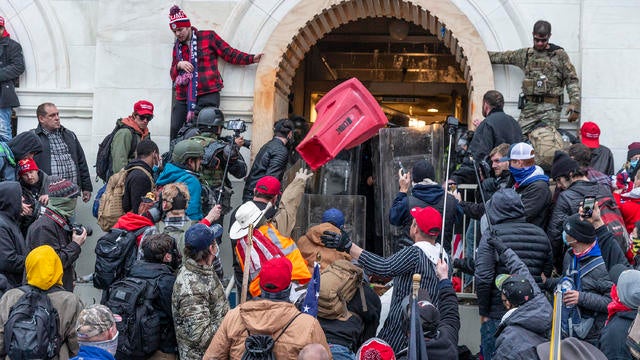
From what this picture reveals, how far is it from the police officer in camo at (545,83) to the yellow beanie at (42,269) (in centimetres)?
605

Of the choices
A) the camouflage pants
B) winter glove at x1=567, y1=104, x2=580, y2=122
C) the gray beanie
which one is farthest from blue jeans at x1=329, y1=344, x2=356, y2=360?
winter glove at x1=567, y1=104, x2=580, y2=122

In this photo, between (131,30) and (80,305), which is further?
(131,30)

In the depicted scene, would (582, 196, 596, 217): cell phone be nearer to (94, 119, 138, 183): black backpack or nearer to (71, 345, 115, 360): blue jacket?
(71, 345, 115, 360): blue jacket

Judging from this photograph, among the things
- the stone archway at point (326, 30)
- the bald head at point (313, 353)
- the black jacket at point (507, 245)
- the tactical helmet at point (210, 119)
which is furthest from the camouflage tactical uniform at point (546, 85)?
the bald head at point (313, 353)

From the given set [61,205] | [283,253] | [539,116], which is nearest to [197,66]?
[61,205]

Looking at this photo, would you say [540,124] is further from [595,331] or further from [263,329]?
[263,329]

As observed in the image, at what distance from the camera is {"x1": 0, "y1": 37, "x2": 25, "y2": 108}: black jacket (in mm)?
13688

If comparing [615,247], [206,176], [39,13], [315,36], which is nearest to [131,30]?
[39,13]

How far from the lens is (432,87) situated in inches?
712

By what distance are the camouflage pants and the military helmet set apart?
3890 millimetres

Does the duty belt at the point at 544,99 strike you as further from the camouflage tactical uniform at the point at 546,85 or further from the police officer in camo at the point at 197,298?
the police officer in camo at the point at 197,298

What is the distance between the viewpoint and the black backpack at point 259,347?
7305 mm

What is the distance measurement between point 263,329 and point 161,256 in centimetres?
176

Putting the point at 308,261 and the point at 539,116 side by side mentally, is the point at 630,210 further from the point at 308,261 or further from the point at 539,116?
the point at 308,261
